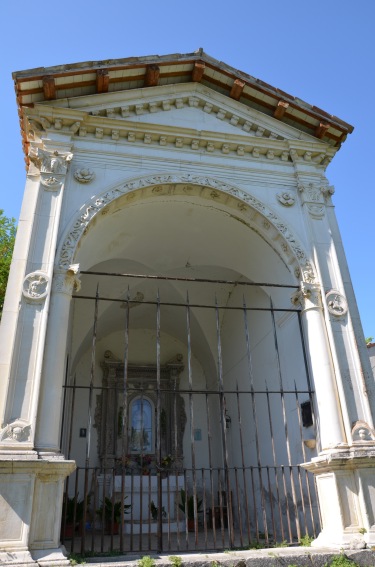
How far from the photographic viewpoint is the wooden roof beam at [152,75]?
8500mm

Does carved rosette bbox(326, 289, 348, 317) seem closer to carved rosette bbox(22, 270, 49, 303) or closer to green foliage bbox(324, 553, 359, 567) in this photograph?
green foliage bbox(324, 553, 359, 567)

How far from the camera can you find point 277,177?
28.5 ft

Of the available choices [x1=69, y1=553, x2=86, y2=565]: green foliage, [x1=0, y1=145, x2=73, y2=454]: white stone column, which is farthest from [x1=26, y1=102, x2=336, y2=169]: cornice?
[x1=69, y1=553, x2=86, y2=565]: green foliage

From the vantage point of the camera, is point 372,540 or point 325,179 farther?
point 325,179

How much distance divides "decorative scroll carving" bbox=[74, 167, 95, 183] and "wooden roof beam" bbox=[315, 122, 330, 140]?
15.8 ft

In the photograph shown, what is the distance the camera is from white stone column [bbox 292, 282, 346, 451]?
6.51 metres

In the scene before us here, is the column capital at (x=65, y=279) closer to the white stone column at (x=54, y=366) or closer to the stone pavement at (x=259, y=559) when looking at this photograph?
the white stone column at (x=54, y=366)

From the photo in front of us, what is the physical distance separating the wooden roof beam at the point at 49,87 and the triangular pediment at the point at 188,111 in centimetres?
40

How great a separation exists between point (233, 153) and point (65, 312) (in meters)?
4.67

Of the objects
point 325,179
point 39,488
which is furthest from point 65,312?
point 325,179

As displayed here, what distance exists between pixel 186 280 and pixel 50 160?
3.12m

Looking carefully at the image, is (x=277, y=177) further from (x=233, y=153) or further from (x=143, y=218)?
(x=143, y=218)

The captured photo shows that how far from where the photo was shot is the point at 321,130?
914 centimetres

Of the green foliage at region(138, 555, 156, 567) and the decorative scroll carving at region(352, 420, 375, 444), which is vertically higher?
the decorative scroll carving at region(352, 420, 375, 444)
